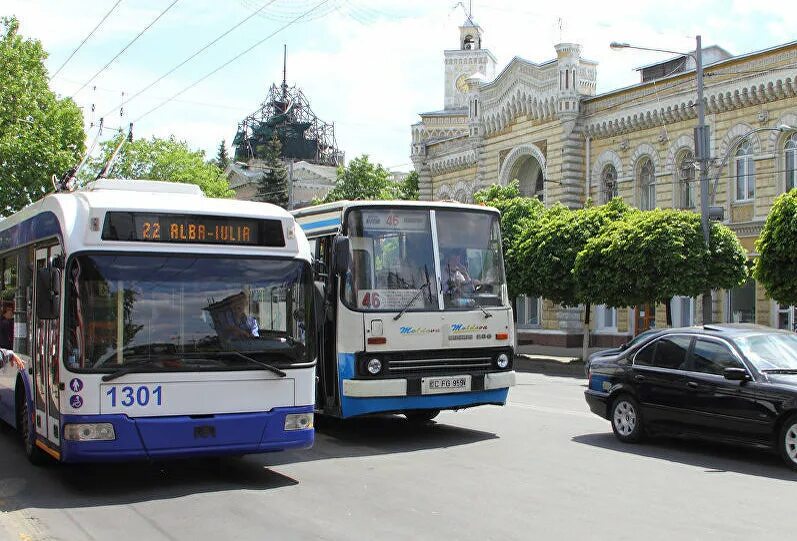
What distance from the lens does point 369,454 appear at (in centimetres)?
1096

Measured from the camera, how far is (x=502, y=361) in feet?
39.7

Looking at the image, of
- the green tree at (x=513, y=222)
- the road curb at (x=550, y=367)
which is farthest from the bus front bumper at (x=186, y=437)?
the green tree at (x=513, y=222)

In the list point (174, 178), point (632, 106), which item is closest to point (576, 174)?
point (632, 106)

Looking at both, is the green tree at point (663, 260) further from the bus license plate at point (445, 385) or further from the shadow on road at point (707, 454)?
the bus license plate at point (445, 385)

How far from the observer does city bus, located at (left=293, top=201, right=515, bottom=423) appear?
11297 millimetres

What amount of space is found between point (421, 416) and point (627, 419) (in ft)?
11.1

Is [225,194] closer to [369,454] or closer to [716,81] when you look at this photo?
[716,81]

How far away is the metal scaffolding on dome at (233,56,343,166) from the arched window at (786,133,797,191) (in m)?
76.5

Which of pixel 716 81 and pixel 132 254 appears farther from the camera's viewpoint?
pixel 716 81

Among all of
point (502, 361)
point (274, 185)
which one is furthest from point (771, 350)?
point (274, 185)

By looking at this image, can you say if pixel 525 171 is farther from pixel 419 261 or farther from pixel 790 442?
pixel 790 442

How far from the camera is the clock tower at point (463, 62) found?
65.9 meters

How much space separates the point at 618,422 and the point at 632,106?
27826mm

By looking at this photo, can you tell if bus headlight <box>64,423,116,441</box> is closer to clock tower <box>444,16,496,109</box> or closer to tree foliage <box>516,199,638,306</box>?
tree foliage <box>516,199,638,306</box>
